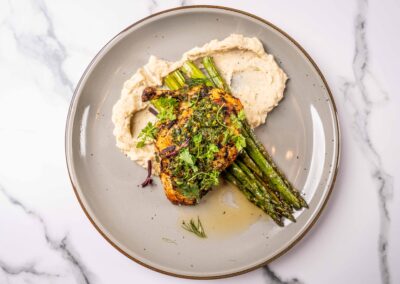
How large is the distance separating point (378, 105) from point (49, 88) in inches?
150

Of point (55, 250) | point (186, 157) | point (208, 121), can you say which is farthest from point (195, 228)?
point (55, 250)

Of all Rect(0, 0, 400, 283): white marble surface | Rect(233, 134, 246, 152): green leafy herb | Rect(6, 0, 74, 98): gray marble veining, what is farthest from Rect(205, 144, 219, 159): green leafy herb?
Rect(6, 0, 74, 98): gray marble veining

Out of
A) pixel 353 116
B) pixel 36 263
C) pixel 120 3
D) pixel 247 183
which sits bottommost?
pixel 36 263

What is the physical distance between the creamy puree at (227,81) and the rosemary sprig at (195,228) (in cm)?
66

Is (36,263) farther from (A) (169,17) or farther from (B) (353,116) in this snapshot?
(B) (353,116)

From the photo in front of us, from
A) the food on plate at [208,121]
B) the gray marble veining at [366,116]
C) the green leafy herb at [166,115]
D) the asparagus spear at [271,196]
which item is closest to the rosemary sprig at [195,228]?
the food on plate at [208,121]

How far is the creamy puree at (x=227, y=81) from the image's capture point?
521cm

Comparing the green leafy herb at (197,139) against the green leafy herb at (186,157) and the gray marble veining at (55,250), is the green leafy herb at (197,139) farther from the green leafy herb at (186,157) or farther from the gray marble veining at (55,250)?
the gray marble veining at (55,250)

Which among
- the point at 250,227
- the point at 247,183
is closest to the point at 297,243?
the point at 250,227

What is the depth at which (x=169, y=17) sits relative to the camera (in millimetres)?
5219

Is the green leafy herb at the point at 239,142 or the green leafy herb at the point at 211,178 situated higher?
the green leafy herb at the point at 239,142

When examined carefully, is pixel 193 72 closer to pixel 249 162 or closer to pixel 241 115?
pixel 241 115

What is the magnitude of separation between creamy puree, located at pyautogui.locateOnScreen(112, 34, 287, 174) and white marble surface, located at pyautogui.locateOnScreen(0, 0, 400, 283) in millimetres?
538

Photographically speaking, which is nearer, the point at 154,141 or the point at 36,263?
the point at 154,141
